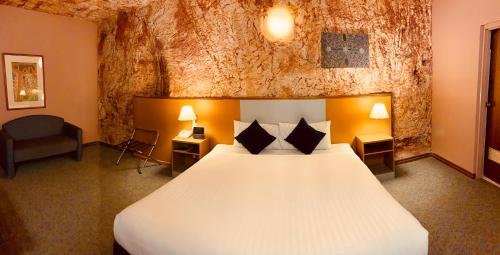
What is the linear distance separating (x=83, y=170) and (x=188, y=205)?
3458 millimetres

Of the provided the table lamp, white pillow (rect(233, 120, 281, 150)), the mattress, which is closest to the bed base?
the mattress

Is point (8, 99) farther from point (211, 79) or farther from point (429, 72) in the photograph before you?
point (429, 72)

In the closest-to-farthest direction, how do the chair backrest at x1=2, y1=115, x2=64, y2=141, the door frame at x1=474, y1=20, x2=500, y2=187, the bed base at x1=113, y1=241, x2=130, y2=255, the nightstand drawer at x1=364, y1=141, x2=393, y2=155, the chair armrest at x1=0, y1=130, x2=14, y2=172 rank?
the bed base at x1=113, y1=241, x2=130, y2=255 → the door frame at x1=474, y1=20, x2=500, y2=187 → the nightstand drawer at x1=364, y1=141, x2=393, y2=155 → the chair armrest at x1=0, y1=130, x2=14, y2=172 → the chair backrest at x1=2, y1=115, x2=64, y2=141

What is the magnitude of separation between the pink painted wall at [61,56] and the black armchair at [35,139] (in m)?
A: 0.39

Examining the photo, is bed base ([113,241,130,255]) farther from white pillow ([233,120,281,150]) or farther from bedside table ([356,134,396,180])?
bedside table ([356,134,396,180])

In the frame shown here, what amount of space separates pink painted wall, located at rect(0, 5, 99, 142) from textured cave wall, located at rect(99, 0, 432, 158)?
2.07 m

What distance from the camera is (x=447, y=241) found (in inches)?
100

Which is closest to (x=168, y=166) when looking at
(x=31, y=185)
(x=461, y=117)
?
(x=31, y=185)

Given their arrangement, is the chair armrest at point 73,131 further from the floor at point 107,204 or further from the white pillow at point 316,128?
the white pillow at point 316,128

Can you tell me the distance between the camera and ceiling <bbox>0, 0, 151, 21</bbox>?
5016 mm

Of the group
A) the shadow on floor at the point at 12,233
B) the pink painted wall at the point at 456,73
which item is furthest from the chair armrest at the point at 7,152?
the pink painted wall at the point at 456,73

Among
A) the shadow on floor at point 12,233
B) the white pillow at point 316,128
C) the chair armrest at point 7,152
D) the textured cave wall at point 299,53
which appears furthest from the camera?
the textured cave wall at point 299,53

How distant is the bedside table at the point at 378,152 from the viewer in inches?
163

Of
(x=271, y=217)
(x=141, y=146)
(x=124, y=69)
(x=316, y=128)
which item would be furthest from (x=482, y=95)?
(x=124, y=69)
